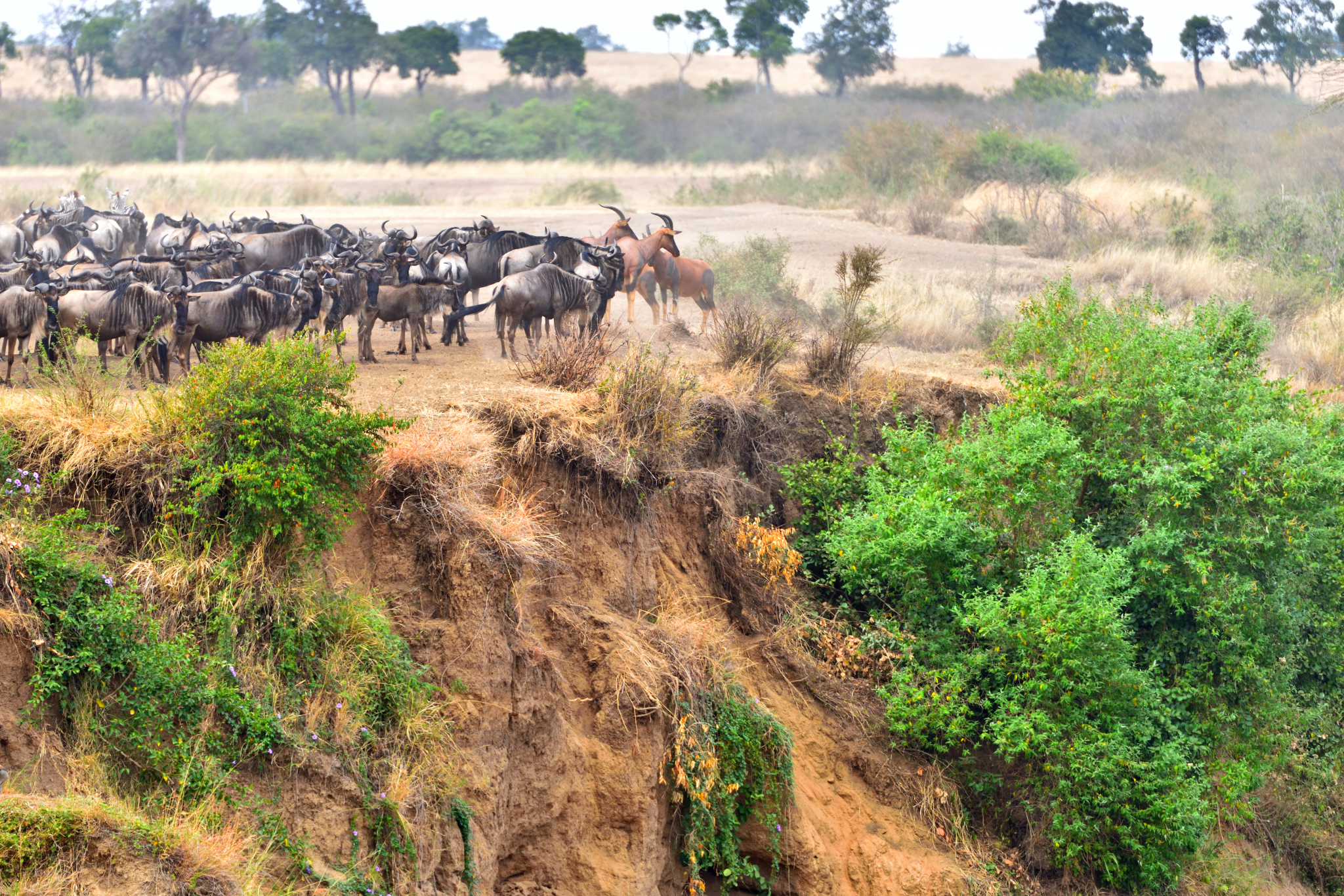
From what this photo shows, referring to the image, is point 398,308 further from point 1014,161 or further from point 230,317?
point 1014,161

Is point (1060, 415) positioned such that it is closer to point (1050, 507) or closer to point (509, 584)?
point (1050, 507)

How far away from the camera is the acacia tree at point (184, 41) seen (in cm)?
4384

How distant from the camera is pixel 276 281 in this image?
440 inches

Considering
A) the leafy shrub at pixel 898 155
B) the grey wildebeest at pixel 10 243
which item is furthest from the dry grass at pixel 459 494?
the leafy shrub at pixel 898 155

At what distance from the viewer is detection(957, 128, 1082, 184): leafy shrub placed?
1104 inches

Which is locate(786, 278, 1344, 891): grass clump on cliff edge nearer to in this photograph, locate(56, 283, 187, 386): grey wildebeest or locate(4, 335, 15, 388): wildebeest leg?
locate(56, 283, 187, 386): grey wildebeest

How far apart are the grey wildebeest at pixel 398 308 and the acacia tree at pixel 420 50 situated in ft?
130

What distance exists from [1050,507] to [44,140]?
121 feet

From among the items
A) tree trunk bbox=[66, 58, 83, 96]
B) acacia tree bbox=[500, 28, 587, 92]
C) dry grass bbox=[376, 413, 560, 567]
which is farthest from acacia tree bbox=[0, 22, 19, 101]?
dry grass bbox=[376, 413, 560, 567]

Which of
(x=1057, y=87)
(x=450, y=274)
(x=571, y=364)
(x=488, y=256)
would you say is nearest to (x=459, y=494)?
(x=571, y=364)

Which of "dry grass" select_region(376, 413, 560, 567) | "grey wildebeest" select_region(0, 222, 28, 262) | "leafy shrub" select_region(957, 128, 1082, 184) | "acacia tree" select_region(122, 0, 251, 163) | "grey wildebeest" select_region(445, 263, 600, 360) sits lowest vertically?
"dry grass" select_region(376, 413, 560, 567)

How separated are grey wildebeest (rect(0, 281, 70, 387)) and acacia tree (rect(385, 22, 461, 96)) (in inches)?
1641

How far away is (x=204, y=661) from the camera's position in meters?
6.37

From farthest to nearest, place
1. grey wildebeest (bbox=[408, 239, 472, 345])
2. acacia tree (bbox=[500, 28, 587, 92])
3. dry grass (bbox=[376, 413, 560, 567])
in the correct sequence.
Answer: acacia tree (bbox=[500, 28, 587, 92]) < grey wildebeest (bbox=[408, 239, 472, 345]) < dry grass (bbox=[376, 413, 560, 567])
